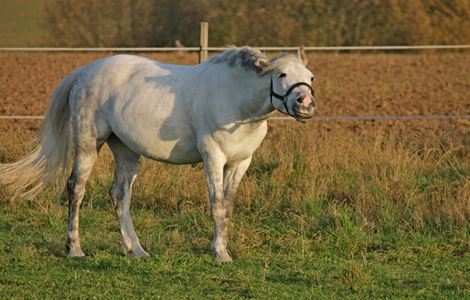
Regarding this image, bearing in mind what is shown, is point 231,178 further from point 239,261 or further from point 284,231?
point 284,231

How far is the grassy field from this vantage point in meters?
6.12

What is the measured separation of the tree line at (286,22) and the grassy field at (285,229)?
19457 millimetres

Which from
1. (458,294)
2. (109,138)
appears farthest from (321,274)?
(109,138)

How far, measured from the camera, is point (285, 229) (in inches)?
303

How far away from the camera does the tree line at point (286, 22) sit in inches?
1221

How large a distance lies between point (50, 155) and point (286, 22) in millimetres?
25050

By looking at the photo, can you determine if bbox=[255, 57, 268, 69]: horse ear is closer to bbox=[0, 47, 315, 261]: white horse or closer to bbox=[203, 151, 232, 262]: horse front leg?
bbox=[0, 47, 315, 261]: white horse

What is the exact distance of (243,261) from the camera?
22.2 feet

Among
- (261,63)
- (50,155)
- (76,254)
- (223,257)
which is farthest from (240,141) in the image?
(50,155)

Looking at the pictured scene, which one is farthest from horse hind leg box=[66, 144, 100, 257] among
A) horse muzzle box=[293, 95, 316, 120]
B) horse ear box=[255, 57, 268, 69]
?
horse muzzle box=[293, 95, 316, 120]

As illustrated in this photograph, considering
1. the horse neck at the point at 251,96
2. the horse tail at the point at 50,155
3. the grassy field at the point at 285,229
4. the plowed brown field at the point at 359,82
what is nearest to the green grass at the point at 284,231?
the grassy field at the point at 285,229

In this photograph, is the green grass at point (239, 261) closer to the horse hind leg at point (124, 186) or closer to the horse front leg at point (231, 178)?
the horse hind leg at point (124, 186)

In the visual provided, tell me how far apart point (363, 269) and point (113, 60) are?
262 cm

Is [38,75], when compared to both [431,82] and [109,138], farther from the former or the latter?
[109,138]
